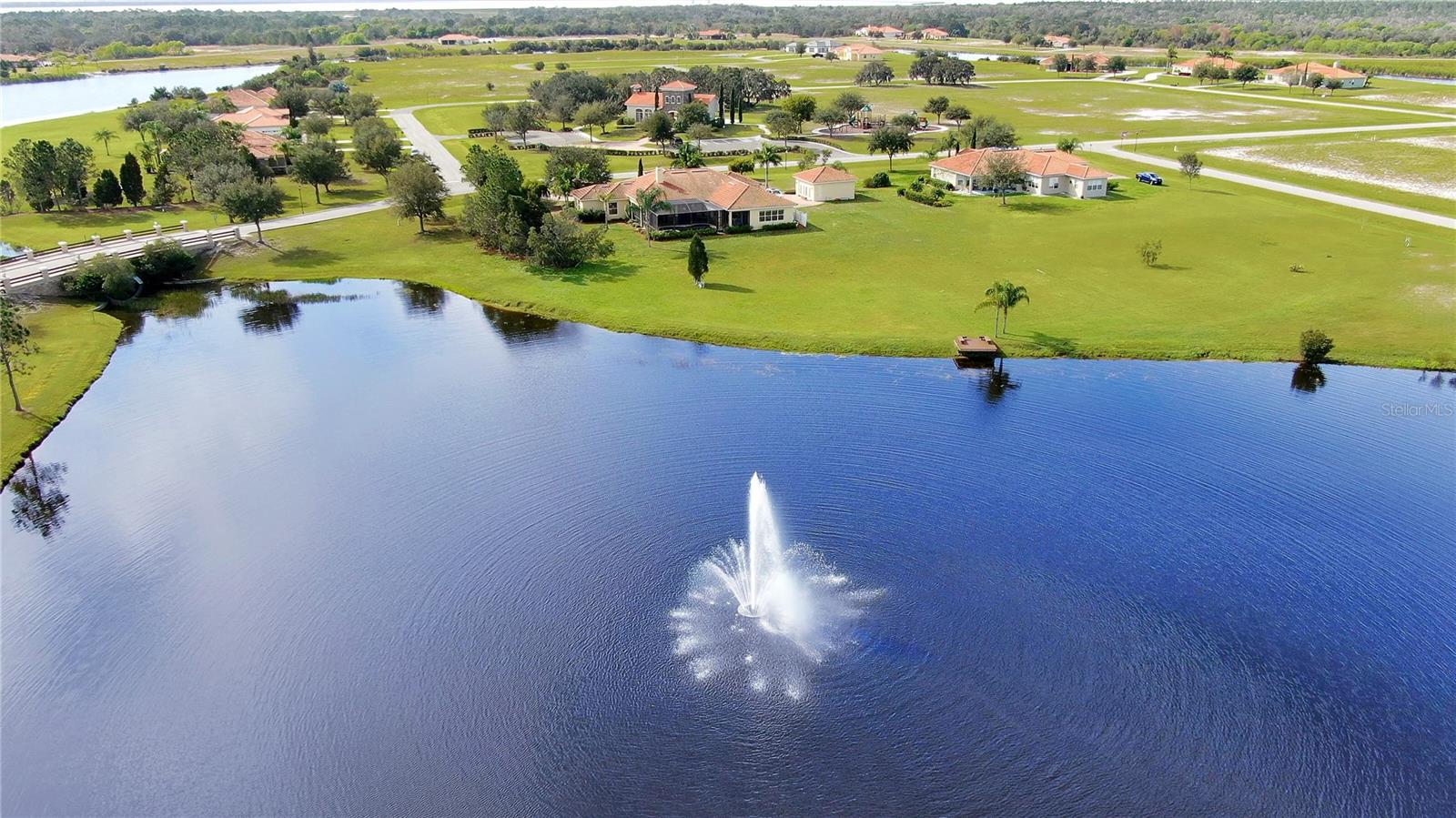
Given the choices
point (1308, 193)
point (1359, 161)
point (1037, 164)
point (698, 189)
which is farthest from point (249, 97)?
point (1359, 161)

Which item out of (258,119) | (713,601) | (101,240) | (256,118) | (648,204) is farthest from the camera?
(256,118)

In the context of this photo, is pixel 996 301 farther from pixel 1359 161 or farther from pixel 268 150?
pixel 268 150

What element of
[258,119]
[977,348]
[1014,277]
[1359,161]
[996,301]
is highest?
[258,119]

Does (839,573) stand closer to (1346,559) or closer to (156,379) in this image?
(1346,559)

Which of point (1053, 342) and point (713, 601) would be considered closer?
point (713, 601)

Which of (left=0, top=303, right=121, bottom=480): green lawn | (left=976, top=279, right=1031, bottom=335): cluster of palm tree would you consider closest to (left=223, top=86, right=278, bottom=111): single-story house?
(left=0, top=303, right=121, bottom=480): green lawn

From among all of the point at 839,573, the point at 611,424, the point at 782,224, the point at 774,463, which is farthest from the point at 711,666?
the point at 782,224
